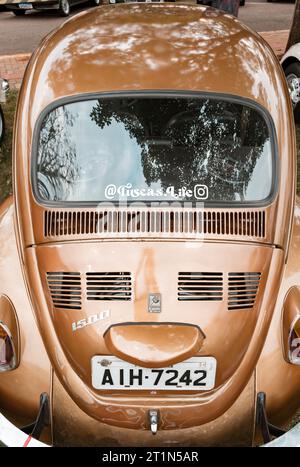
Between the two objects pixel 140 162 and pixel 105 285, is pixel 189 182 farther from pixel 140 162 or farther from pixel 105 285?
pixel 105 285

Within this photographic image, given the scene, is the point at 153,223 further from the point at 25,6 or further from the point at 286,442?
the point at 25,6

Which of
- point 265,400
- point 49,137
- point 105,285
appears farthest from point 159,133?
point 265,400

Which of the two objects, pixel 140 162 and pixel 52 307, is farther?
pixel 140 162

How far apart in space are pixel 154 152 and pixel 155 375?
52.7 inches

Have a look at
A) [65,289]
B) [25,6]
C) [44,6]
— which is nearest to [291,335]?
[65,289]

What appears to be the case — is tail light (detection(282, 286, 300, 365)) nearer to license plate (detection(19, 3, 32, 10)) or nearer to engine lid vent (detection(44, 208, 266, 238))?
engine lid vent (detection(44, 208, 266, 238))

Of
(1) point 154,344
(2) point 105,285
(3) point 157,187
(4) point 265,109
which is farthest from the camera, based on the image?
(4) point 265,109

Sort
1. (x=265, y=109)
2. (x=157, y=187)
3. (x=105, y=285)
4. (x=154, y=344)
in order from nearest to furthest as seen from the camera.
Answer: (x=154, y=344) → (x=105, y=285) → (x=157, y=187) → (x=265, y=109)

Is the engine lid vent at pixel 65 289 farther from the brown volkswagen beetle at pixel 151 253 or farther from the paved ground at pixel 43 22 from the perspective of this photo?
the paved ground at pixel 43 22

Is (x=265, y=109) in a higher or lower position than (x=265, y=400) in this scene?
higher

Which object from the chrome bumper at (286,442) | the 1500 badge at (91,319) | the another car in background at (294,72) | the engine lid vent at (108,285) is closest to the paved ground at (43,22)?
the another car in background at (294,72)

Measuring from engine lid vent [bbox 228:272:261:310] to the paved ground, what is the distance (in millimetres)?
8486

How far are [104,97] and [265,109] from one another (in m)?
1.05

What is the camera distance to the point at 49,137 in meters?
3.50
